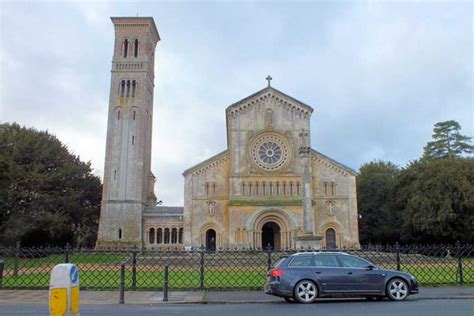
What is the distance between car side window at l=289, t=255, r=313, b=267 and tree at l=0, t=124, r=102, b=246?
35.6m

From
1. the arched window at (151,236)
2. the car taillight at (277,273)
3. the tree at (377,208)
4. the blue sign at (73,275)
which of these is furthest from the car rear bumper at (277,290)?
the tree at (377,208)

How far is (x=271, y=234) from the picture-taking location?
48656 mm

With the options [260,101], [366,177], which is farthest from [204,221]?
[366,177]

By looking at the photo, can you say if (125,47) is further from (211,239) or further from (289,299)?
(289,299)

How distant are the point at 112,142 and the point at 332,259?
4088 cm

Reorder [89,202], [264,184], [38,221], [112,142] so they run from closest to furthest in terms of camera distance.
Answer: [38,221]
[264,184]
[112,142]
[89,202]

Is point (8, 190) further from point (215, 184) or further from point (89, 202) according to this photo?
point (215, 184)

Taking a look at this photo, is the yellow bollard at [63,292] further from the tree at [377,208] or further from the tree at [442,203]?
the tree at [377,208]

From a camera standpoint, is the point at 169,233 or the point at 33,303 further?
the point at 169,233

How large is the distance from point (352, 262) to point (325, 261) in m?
0.85

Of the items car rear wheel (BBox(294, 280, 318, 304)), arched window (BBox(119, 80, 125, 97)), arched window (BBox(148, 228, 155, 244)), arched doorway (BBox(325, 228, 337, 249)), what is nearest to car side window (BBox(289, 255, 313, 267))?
car rear wheel (BBox(294, 280, 318, 304))

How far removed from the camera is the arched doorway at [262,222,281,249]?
46.8 m

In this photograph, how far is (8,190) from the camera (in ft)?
139

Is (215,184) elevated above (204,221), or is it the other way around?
(215,184)
